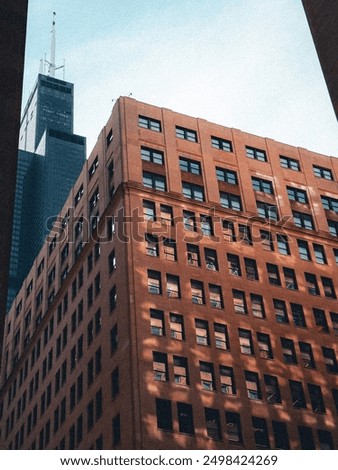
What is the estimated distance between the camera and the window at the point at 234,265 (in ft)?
248

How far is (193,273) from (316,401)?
15.9m

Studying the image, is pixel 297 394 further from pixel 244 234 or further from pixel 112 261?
pixel 112 261

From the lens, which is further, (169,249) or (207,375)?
(169,249)

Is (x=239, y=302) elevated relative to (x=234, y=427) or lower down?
elevated

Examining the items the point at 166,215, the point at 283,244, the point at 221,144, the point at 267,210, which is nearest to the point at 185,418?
the point at 166,215

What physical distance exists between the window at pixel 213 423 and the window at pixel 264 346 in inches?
353

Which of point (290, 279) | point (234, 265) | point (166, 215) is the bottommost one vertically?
point (290, 279)

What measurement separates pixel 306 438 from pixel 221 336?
11.3 metres

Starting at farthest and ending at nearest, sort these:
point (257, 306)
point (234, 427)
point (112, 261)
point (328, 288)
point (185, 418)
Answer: point (328, 288)
point (112, 261)
point (257, 306)
point (234, 427)
point (185, 418)

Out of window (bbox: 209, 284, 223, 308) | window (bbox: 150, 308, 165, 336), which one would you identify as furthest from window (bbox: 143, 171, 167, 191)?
window (bbox: 150, 308, 165, 336)

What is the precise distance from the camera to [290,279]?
257 ft

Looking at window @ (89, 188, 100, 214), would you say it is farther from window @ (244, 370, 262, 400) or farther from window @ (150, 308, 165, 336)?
window @ (244, 370, 262, 400)

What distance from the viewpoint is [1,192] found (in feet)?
99.1
